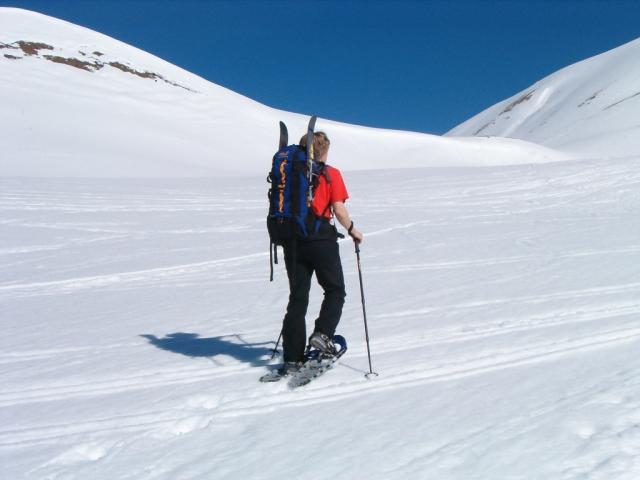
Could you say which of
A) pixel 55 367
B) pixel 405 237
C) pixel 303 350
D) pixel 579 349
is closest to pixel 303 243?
pixel 303 350

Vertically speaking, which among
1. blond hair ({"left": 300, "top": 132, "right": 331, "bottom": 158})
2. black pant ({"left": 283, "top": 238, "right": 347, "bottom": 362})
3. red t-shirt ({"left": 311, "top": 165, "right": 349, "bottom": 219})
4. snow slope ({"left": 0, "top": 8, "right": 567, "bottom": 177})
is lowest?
black pant ({"left": 283, "top": 238, "right": 347, "bottom": 362})

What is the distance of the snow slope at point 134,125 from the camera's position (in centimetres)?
2972

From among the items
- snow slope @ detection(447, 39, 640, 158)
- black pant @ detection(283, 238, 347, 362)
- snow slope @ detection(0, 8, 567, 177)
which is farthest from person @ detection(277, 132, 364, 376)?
snow slope @ detection(447, 39, 640, 158)

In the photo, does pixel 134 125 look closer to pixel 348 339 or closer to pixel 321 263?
pixel 348 339

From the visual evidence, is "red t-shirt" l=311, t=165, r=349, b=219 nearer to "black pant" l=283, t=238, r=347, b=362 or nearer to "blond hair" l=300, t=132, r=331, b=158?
"blond hair" l=300, t=132, r=331, b=158

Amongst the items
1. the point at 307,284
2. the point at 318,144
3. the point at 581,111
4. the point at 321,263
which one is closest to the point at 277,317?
the point at 307,284

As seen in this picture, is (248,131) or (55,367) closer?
(55,367)

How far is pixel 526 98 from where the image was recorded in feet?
310

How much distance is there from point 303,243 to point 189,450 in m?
1.55

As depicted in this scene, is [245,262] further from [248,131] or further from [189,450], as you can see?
[248,131]

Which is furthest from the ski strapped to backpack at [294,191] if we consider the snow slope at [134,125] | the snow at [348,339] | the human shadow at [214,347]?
the snow slope at [134,125]

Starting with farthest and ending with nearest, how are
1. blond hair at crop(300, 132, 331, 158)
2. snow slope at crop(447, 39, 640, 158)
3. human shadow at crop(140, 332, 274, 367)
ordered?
snow slope at crop(447, 39, 640, 158)
human shadow at crop(140, 332, 274, 367)
blond hair at crop(300, 132, 331, 158)

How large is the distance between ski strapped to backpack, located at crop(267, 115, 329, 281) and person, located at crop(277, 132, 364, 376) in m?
0.04

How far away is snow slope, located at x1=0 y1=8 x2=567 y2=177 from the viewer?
2972 centimetres
